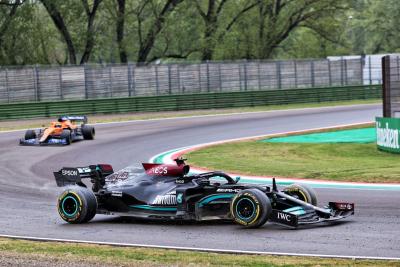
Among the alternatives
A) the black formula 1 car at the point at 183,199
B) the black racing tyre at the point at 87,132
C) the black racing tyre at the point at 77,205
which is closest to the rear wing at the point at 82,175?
the black formula 1 car at the point at 183,199

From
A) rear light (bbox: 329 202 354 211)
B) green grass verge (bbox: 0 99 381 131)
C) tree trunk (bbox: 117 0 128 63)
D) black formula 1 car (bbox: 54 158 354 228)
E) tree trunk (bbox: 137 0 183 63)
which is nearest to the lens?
black formula 1 car (bbox: 54 158 354 228)

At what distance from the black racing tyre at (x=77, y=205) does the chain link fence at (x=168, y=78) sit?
94.9 ft

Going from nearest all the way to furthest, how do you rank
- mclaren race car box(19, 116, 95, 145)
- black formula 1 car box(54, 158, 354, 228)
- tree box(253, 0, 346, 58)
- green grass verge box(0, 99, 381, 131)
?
black formula 1 car box(54, 158, 354, 228), mclaren race car box(19, 116, 95, 145), green grass verge box(0, 99, 381, 131), tree box(253, 0, 346, 58)

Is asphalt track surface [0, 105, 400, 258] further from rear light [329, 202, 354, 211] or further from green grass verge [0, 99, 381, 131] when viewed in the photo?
green grass verge [0, 99, 381, 131]


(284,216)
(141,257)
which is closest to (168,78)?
(284,216)

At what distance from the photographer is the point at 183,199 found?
11.7m

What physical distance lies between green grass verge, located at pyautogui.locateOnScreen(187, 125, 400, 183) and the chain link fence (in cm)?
1754

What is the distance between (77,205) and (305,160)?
33.6ft

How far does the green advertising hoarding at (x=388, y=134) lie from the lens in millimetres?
22422

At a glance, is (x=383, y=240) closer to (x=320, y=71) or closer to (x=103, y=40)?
(x=320, y=71)

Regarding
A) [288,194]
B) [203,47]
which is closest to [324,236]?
[288,194]

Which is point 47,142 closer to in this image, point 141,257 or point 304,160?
point 304,160

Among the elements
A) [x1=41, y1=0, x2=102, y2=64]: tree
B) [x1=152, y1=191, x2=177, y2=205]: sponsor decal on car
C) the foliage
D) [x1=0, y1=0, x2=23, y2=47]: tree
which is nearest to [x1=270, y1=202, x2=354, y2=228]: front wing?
[x1=152, y1=191, x2=177, y2=205]: sponsor decal on car

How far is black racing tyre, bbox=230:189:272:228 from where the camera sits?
36.0ft
